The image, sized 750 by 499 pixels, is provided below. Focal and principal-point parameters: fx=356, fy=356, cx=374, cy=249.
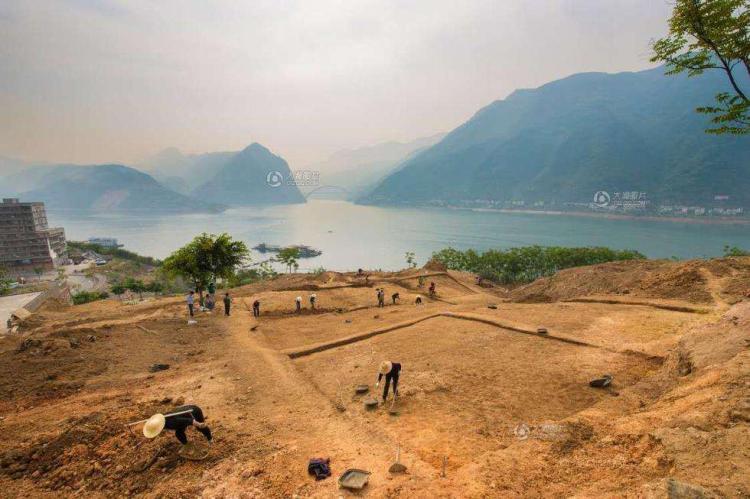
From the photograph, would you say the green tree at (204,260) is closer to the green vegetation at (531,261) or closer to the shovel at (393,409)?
the shovel at (393,409)

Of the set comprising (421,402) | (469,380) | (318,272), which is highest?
(421,402)

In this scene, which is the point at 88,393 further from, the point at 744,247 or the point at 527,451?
the point at 744,247

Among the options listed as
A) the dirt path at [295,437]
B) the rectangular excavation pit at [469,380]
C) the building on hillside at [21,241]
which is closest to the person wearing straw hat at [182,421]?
the dirt path at [295,437]

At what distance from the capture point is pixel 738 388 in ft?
22.8

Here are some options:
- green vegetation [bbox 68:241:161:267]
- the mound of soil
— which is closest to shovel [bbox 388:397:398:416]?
the mound of soil

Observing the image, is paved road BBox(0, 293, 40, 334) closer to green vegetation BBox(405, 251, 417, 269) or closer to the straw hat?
the straw hat

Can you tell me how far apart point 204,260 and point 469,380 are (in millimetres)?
21383

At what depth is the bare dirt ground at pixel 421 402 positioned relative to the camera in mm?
6578

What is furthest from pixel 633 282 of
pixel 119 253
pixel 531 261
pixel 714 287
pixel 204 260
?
pixel 119 253

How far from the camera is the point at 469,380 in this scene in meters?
11.9

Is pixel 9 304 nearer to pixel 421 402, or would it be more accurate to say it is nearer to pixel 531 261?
pixel 421 402

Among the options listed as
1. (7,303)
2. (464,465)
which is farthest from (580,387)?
(7,303)
